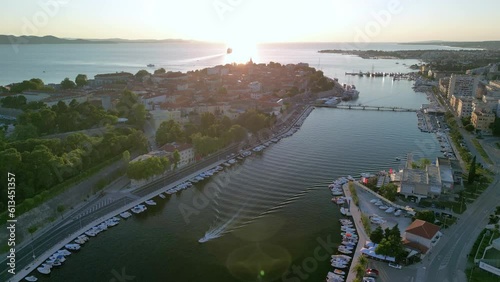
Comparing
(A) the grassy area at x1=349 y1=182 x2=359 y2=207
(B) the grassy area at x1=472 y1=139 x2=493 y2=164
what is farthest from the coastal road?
(B) the grassy area at x1=472 y1=139 x2=493 y2=164

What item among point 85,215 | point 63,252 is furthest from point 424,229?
point 85,215

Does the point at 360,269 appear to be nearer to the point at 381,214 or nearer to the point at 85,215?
the point at 381,214

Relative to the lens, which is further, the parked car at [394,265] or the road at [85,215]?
the road at [85,215]

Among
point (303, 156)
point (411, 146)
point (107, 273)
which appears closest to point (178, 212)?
point (107, 273)

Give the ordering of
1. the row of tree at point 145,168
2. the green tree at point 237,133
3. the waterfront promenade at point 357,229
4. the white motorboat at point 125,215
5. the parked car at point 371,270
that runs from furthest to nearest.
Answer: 1. the green tree at point 237,133
2. the row of tree at point 145,168
3. the white motorboat at point 125,215
4. the waterfront promenade at point 357,229
5. the parked car at point 371,270

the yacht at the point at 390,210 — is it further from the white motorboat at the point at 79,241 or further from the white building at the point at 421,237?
the white motorboat at the point at 79,241

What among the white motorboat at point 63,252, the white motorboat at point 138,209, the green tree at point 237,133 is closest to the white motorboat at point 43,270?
the white motorboat at point 63,252

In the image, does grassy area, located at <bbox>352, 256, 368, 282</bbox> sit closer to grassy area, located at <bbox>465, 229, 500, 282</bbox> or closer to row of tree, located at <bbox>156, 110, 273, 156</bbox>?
grassy area, located at <bbox>465, 229, 500, 282</bbox>

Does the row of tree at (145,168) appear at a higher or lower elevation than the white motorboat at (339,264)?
higher
